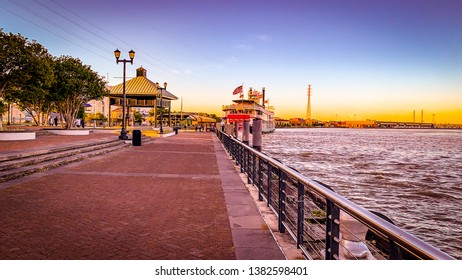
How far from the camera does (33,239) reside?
464 cm

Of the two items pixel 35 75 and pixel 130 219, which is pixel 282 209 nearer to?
pixel 130 219

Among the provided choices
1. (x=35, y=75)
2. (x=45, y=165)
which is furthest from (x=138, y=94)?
(x=45, y=165)

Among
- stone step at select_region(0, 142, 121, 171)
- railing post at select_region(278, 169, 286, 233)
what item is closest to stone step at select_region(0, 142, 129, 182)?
stone step at select_region(0, 142, 121, 171)

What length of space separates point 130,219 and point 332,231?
366 cm

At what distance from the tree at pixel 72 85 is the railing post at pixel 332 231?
96.7ft

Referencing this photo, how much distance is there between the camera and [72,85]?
28.7 metres

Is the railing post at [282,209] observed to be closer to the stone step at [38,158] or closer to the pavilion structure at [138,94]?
the stone step at [38,158]

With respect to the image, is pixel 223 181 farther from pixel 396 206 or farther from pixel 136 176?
pixel 396 206

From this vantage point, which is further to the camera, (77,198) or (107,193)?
(107,193)

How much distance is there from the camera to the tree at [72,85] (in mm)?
28763

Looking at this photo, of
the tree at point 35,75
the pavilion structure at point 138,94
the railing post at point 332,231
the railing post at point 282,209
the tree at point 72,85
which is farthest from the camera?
the pavilion structure at point 138,94

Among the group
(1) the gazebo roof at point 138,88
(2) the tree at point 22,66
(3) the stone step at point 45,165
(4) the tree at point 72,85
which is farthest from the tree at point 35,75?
(1) the gazebo roof at point 138,88
